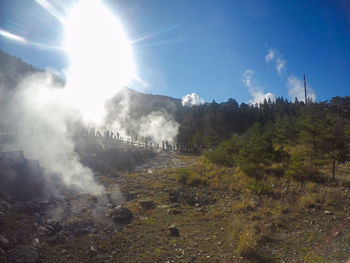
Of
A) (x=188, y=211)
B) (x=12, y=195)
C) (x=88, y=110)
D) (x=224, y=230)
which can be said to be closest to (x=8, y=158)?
(x=12, y=195)

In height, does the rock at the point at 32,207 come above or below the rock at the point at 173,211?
above

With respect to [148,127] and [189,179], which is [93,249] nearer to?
[189,179]

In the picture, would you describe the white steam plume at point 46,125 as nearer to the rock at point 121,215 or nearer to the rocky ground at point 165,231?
the rocky ground at point 165,231

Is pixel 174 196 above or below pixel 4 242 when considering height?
below

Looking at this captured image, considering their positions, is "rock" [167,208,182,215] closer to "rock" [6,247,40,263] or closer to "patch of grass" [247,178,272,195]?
"patch of grass" [247,178,272,195]

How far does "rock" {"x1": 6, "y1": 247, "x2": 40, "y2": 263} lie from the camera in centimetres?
591

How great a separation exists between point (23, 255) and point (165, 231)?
17.2 ft

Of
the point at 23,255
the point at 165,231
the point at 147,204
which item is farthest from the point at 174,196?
the point at 23,255

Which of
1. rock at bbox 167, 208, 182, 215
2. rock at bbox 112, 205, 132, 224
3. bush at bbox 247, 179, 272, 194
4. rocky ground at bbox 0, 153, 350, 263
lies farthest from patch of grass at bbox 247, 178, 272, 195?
rock at bbox 112, 205, 132, 224

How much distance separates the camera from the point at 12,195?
11242 millimetres

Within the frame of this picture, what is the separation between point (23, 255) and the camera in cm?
609

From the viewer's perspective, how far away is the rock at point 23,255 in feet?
19.4

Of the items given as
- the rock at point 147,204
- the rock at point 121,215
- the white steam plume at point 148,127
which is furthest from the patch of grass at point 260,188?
Result: the white steam plume at point 148,127

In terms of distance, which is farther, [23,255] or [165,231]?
[165,231]
